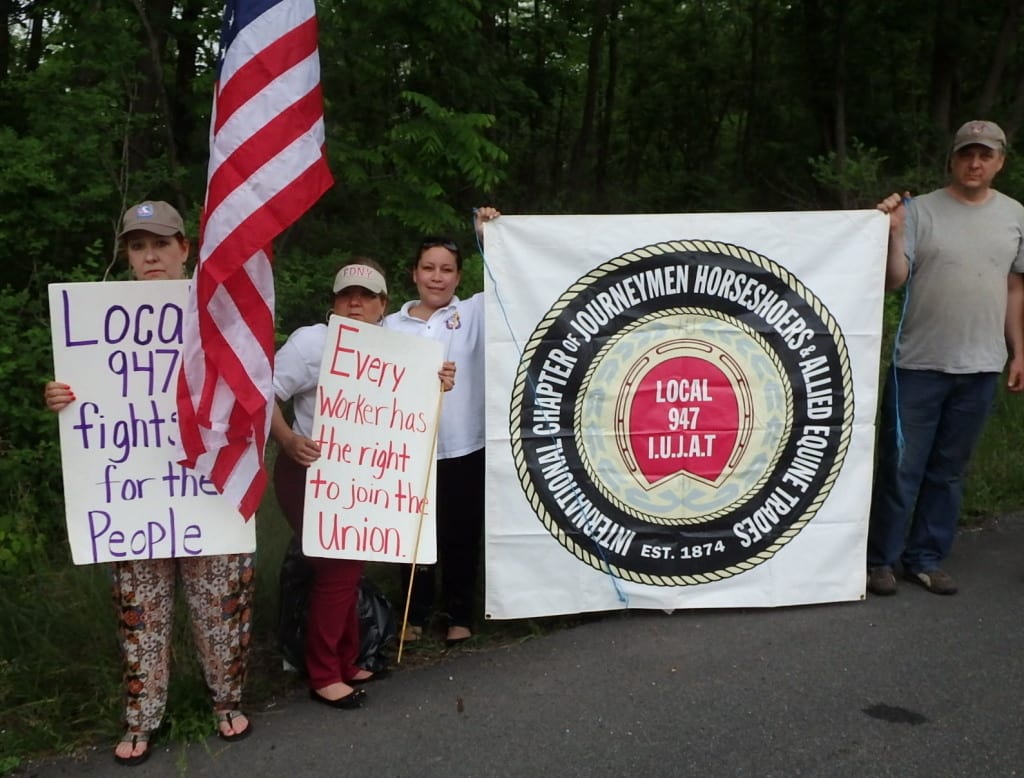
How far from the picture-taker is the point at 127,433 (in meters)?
3.19

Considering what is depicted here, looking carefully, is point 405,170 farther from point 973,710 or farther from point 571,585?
point 973,710

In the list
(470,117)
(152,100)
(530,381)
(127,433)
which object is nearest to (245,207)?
(127,433)

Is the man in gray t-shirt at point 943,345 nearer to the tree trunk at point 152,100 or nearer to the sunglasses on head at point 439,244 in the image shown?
the sunglasses on head at point 439,244

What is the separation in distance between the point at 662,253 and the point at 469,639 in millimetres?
1866

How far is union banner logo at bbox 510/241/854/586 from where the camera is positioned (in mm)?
4105

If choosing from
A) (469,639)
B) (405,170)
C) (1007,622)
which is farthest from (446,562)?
(405,170)

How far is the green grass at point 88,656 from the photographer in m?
3.35

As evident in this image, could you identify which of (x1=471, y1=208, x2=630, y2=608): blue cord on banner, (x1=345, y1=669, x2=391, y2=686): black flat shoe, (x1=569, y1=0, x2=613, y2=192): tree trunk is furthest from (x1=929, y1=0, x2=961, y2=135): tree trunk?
(x1=345, y1=669, x2=391, y2=686): black flat shoe

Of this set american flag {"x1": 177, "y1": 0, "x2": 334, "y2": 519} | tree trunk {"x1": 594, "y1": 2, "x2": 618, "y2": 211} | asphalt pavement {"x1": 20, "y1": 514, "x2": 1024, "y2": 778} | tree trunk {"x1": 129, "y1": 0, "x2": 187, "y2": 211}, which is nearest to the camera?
american flag {"x1": 177, "y1": 0, "x2": 334, "y2": 519}

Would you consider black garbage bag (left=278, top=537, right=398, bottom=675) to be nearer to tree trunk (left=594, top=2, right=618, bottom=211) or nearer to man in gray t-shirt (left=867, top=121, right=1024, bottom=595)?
man in gray t-shirt (left=867, top=121, right=1024, bottom=595)

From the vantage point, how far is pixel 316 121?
313cm

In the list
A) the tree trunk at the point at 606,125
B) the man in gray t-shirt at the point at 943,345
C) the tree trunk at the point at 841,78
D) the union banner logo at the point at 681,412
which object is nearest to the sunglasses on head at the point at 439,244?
the union banner logo at the point at 681,412

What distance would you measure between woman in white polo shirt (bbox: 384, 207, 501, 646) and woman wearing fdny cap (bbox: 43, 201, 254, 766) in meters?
0.93

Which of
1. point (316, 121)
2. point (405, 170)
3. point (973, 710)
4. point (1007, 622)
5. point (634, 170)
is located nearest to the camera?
point (316, 121)
